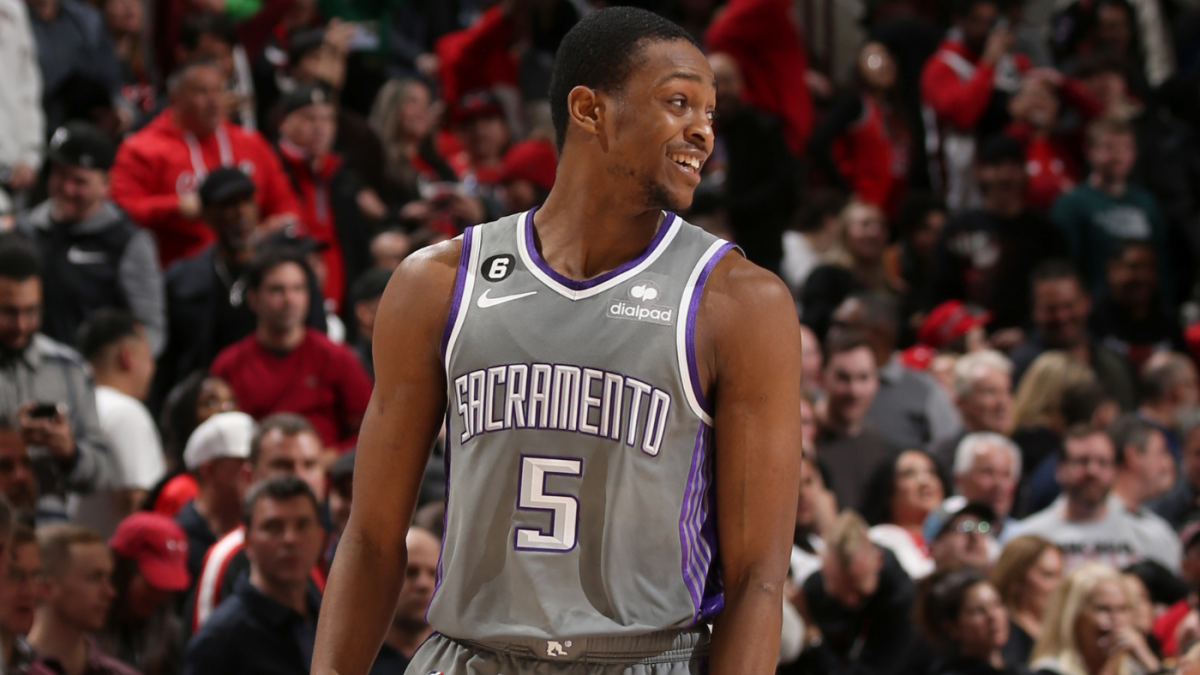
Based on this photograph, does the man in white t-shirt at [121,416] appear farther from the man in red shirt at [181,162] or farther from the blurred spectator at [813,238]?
the blurred spectator at [813,238]

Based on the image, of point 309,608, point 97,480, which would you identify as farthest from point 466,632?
point 97,480

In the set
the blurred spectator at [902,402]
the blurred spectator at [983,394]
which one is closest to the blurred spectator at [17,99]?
the blurred spectator at [902,402]

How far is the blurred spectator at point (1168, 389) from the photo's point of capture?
945 centimetres

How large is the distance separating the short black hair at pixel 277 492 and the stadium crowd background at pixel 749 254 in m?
0.01

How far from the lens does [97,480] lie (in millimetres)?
6754

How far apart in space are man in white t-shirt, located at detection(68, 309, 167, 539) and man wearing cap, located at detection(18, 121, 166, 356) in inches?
16.2

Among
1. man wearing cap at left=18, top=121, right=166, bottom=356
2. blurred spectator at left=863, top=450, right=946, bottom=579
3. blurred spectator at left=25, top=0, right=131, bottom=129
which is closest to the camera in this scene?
blurred spectator at left=863, top=450, right=946, bottom=579

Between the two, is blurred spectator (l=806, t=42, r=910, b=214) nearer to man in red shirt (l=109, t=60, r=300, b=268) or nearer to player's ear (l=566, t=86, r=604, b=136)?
man in red shirt (l=109, t=60, r=300, b=268)

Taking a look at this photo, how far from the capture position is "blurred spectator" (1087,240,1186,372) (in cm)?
1034

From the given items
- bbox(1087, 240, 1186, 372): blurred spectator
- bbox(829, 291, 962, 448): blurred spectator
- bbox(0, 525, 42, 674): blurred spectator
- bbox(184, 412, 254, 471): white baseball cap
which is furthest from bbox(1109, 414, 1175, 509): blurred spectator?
bbox(0, 525, 42, 674): blurred spectator

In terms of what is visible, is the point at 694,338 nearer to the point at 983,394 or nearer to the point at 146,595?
the point at 146,595

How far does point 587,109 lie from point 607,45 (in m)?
0.10

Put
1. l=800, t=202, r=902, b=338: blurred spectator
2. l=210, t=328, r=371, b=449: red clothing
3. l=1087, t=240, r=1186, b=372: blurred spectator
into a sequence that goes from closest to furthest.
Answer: l=210, t=328, r=371, b=449: red clothing, l=800, t=202, r=902, b=338: blurred spectator, l=1087, t=240, r=1186, b=372: blurred spectator

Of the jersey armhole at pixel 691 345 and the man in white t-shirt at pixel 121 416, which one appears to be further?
the man in white t-shirt at pixel 121 416
